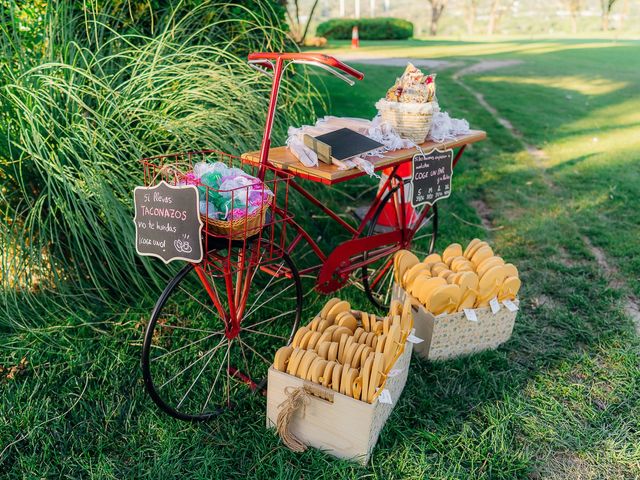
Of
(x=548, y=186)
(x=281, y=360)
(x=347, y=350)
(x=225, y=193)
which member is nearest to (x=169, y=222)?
(x=225, y=193)

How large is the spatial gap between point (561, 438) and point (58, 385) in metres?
Result: 2.30

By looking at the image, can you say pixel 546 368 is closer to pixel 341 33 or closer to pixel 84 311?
pixel 84 311

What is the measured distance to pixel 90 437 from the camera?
222cm

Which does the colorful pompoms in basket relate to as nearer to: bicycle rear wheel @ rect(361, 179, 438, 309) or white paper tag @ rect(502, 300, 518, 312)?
bicycle rear wheel @ rect(361, 179, 438, 309)

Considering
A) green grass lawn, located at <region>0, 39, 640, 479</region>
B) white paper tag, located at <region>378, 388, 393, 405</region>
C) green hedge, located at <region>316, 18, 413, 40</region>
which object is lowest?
green grass lawn, located at <region>0, 39, 640, 479</region>

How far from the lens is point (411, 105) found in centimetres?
277

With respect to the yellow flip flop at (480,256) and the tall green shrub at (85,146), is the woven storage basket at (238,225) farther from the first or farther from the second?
the yellow flip flop at (480,256)

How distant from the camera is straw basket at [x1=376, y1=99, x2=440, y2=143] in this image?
9.12 ft

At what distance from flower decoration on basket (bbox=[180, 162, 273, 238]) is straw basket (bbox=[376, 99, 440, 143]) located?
3.57 feet

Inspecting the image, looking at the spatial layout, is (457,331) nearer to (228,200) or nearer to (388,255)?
(388,255)

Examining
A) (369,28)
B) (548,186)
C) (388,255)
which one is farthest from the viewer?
(369,28)

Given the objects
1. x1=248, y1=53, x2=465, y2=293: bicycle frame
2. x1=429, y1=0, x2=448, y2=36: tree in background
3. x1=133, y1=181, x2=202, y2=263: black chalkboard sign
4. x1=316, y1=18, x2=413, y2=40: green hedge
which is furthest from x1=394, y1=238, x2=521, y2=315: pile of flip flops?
x1=429, y1=0, x2=448, y2=36: tree in background

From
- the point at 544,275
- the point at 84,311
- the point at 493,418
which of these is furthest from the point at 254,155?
the point at 544,275

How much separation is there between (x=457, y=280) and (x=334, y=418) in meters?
1.01
